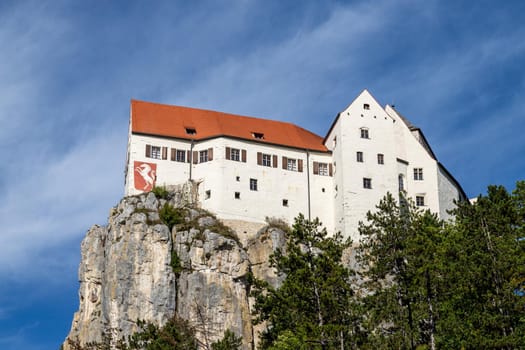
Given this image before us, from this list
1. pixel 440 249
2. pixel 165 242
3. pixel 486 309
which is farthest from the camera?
pixel 165 242

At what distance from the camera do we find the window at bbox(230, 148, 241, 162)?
2844 inches

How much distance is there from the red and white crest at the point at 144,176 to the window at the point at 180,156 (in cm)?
213

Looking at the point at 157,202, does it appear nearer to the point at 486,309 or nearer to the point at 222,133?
the point at 222,133

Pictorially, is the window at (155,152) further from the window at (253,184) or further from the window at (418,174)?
the window at (418,174)

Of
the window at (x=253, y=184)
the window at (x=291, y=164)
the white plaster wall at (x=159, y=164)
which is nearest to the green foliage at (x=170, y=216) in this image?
the white plaster wall at (x=159, y=164)

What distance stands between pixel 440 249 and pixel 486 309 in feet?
15.5

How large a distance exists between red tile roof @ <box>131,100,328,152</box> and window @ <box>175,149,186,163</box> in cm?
130

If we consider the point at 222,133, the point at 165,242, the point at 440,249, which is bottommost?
the point at 440,249

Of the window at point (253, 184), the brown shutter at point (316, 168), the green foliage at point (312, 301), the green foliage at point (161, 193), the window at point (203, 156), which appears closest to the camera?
the green foliage at point (312, 301)

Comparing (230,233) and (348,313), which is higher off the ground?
(230,233)

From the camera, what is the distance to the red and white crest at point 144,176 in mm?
70500

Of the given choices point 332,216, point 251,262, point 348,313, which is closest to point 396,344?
point 348,313

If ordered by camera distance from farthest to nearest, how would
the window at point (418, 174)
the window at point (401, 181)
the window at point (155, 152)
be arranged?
1. the window at point (418, 174)
2. the window at point (401, 181)
3. the window at point (155, 152)

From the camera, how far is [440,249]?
4778 centimetres
